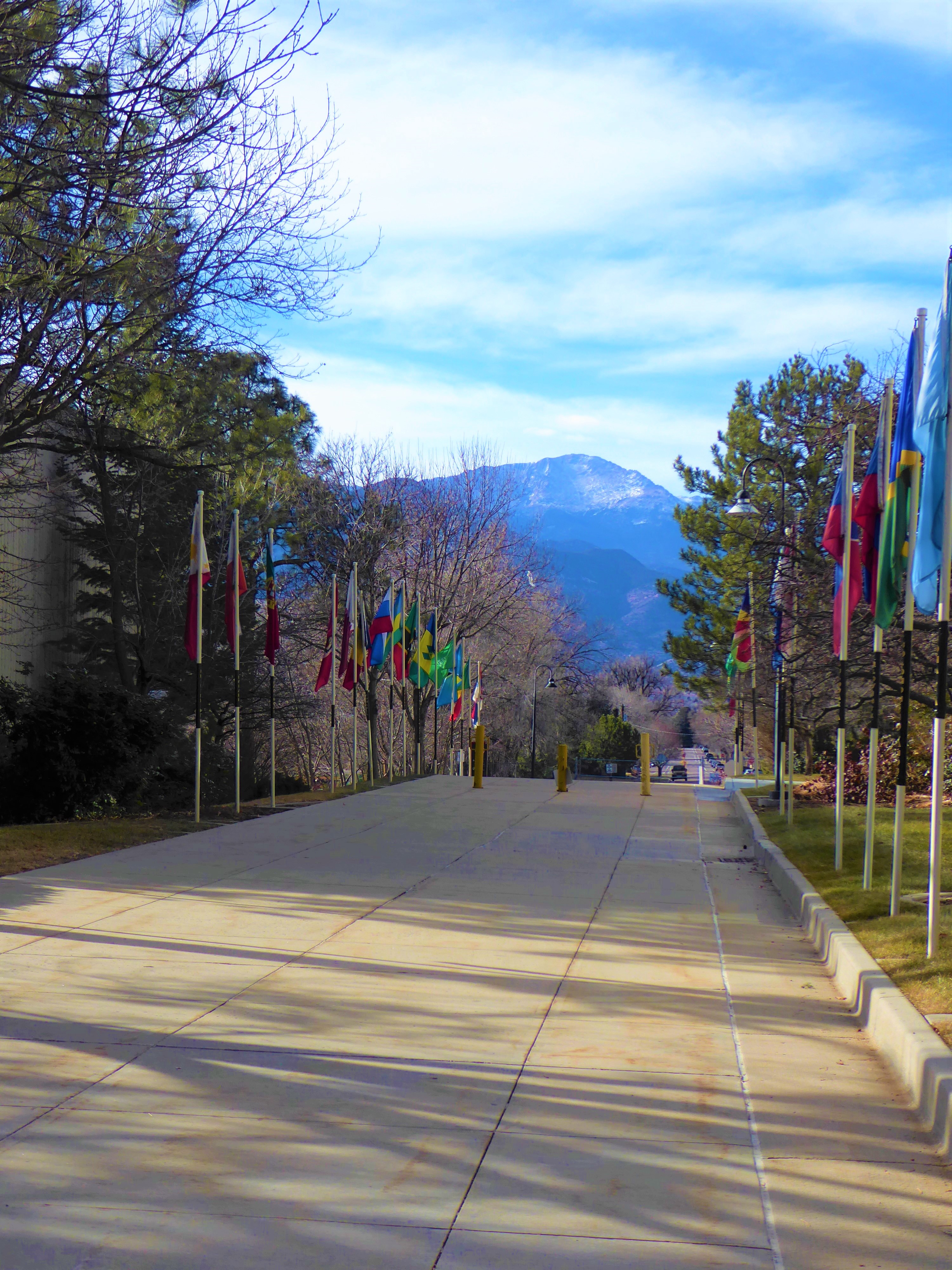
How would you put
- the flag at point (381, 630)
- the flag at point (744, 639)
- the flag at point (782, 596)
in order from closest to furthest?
the flag at point (782, 596) < the flag at point (744, 639) < the flag at point (381, 630)

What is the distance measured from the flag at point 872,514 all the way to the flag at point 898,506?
0.40 m

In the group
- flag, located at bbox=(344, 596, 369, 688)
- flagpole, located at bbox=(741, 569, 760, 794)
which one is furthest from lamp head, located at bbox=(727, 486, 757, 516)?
flag, located at bbox=(344, 596, 369, 688)

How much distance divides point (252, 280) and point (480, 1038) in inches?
416

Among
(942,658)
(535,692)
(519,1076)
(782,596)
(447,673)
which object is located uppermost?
(782,596)

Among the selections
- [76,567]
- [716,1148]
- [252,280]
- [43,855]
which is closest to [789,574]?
[252,280]

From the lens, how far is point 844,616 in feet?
38.6

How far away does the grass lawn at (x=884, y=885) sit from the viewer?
22.5ft

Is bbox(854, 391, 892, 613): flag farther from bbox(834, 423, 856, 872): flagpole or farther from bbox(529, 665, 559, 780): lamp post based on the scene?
bbox(529, 665, 559, 780): lamp post

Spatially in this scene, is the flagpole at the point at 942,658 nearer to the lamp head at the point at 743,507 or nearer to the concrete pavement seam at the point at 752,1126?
the concrete pavement seam at the point at 752,1126

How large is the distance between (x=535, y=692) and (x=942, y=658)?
50.7 metres

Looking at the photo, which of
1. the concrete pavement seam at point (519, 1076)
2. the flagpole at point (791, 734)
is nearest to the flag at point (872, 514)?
the concrete pavement seam at point (519, 1076)

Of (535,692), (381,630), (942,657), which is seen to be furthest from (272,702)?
(535,692)

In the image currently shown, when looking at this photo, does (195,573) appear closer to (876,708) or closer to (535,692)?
(876,708)

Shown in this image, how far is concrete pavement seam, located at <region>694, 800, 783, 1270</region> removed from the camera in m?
3.91
